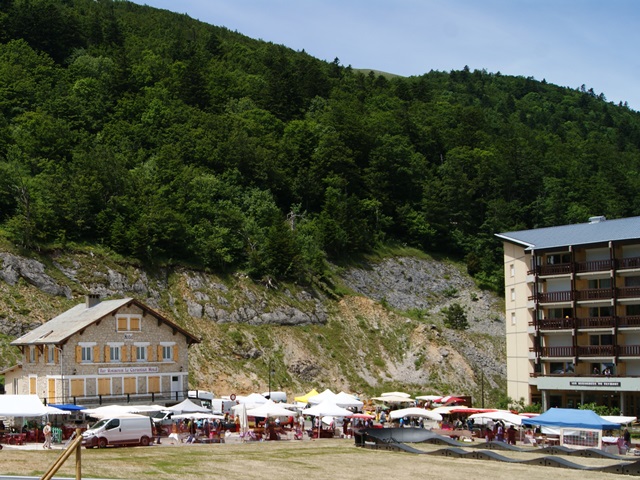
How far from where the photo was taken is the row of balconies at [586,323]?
72938 millimetres

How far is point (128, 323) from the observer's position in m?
68.8

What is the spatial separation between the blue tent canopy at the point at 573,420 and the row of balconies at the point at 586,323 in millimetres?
23687

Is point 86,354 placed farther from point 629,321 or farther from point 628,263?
point 628,263

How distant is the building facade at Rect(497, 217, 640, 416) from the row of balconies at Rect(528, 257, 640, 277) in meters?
0.08

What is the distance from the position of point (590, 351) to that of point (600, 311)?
3714mm

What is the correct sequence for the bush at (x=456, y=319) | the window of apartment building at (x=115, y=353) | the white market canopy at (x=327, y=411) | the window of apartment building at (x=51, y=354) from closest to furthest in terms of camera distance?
1. the white market canopy at (x=327, y=411)
2. the window of apartment building at (x=51, y=354)
3. the window of apartment building at (x=115, y=353)
4. the bush at (x=456, y=319)

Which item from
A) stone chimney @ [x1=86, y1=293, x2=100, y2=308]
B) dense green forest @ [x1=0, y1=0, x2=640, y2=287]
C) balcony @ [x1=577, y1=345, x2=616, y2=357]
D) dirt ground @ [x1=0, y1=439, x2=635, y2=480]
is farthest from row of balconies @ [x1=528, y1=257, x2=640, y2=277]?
stone chimney @ [x1=86, y1=293, x2=100, y2=308]

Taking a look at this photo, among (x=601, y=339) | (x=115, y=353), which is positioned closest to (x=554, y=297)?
(x=601, y=339)

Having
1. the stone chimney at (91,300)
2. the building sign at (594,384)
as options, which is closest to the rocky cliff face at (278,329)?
the stone chimney at (91,300)

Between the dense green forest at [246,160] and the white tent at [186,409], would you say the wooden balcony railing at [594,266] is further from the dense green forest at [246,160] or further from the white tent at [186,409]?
the white tent at [186,409]

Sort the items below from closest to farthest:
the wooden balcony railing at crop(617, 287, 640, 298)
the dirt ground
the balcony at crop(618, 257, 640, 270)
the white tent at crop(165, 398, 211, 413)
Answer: the dirt ground, the white tent at crop(165, 398, 211, 413), the wooden balcony railing at crop(617, 287, 640, 298), the balcony at crop(618, 257, 640, 270)

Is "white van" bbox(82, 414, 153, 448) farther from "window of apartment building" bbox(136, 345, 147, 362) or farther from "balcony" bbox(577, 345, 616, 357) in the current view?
"balcony" bbox(577, 345, 616, 357)

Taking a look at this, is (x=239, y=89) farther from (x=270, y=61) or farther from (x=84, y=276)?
(x=84, y=276)

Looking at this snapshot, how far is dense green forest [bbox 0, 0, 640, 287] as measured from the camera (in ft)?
326
